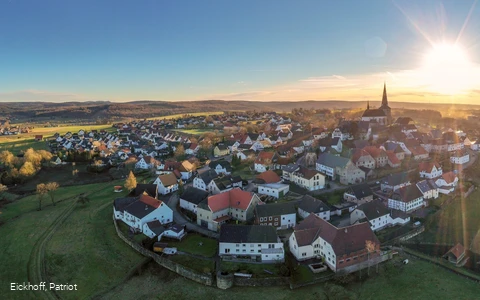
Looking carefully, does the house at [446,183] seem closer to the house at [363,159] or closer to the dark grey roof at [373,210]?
the house at [363,159]

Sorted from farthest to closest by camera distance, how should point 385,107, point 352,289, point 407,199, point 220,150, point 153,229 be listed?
point 385,107 → point 220,150 → point 407,199 → point 153,229 → point 352,289

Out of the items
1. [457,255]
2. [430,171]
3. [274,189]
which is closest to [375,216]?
[457,255]

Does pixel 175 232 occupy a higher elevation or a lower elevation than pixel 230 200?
lower

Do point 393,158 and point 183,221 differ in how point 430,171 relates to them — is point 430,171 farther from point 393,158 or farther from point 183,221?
point 183,221

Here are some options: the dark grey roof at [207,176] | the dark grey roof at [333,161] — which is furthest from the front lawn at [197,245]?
the dark grey roof at [333,161]

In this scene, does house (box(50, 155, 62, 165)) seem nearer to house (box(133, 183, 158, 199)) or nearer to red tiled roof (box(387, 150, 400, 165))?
house (box(133, 183, 158, 199))

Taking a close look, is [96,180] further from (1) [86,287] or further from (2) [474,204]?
(2) [474,204]

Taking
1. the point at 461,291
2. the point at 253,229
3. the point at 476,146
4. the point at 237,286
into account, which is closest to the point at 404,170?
the point at 476,146

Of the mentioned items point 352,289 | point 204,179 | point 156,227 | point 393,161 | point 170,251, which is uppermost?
point 393,161
